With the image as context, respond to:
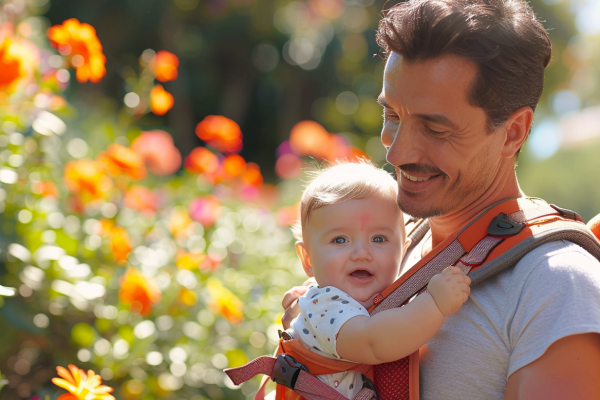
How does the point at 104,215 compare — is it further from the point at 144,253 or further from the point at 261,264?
the point at 261,264

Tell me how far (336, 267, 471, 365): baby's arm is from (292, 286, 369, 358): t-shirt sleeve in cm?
7

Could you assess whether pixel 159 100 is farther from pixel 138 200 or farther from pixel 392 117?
pixel 392 117

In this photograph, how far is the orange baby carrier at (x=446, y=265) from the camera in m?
1.47

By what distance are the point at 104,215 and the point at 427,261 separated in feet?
7.79

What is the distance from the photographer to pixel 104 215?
3473 millimetres

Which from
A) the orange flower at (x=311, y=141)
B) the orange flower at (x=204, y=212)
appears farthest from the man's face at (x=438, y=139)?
the orange flower at (x=311, y=141)

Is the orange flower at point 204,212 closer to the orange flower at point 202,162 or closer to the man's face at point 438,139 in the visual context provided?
the orange flower at point 202,162

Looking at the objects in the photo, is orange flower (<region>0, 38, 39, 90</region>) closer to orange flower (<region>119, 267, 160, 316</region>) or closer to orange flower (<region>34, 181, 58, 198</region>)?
orange flower (<region>34, 181, 58, 198</region>)

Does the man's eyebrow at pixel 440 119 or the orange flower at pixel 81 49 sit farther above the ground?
the man's eyebrow at pixel 440 119

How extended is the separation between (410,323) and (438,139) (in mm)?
545

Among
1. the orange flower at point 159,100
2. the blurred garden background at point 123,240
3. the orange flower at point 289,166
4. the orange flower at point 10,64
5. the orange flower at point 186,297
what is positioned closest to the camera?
the orange flower at point 10,64

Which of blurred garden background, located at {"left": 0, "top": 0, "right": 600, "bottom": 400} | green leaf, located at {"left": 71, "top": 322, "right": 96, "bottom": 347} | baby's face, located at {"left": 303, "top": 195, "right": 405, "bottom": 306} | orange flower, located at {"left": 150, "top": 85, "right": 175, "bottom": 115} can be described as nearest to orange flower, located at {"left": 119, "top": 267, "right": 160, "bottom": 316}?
blurred garden background, located at {"left": 0, "top": 0, "right": 600, "bottom": 400}

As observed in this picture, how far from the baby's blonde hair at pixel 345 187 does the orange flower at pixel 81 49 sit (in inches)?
61.6

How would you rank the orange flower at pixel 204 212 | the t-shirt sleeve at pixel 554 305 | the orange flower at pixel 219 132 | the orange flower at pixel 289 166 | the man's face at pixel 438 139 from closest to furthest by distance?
the t-shirt sleeve at pixel 554 305
the man's face at pixel 438 139
the orange flower at pixel 204 212
the orange flower at pixel 219 132
the orange flower at pixel 289 166
